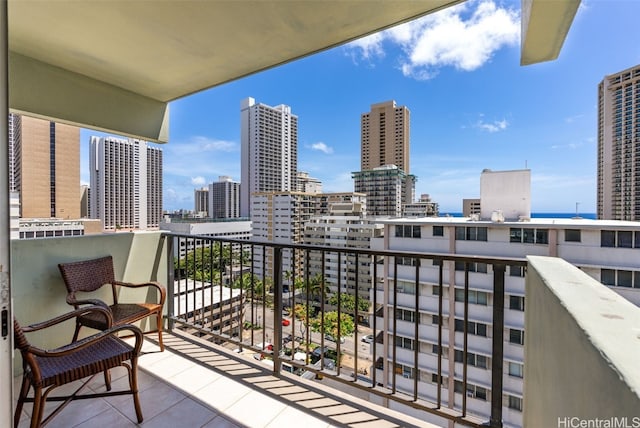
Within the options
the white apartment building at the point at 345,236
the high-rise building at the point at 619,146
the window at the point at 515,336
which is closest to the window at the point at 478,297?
the window at the point at 515,336

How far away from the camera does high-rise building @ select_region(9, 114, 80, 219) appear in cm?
1314

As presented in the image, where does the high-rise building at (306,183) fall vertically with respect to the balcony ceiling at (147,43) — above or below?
above

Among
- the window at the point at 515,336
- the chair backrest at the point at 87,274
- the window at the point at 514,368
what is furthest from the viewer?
the window at the point at 515,336

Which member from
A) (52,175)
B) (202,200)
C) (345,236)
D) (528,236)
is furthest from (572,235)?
(202,200)

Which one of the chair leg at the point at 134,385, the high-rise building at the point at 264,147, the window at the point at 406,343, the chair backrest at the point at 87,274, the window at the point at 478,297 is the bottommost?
the window at the point at 406,343

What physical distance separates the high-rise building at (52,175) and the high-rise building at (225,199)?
23.7m

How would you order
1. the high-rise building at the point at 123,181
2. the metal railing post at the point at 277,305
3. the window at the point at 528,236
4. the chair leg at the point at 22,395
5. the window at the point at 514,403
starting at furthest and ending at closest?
1. the high-rise building at the point at 123,181
2. the window at the point at 528,236
3. the window at the point at 514,403
4. the metal railing post at the point at 277,305
5. the chair leg at the point at 22,395

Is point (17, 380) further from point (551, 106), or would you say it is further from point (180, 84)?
point (551, 106)

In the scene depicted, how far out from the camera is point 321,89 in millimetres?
26422

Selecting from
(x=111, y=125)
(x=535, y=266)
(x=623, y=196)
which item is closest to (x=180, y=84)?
(x=111, y=125)

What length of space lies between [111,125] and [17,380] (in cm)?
240

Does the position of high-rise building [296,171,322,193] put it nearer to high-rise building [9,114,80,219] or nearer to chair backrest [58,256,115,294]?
high-rise building [9,114,80,219]

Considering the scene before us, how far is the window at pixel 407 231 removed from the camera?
13.2 metres

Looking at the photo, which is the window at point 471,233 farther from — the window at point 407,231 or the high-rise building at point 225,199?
the high-rise building at point 225,199
